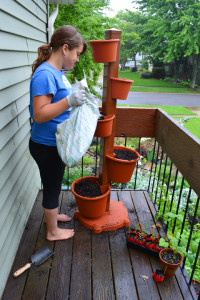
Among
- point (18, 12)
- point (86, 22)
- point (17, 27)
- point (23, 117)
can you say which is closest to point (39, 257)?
point (23, 117)

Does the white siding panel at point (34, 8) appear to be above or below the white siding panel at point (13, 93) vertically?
above

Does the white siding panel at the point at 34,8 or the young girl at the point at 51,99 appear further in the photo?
the white siding panel at the point at 34,8

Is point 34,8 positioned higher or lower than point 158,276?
higher

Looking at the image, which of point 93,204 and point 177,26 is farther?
point 177,26

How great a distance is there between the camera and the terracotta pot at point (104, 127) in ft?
5.46

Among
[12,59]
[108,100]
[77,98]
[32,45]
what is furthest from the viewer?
[32,45]

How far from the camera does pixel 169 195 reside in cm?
328

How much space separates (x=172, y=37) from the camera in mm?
15172

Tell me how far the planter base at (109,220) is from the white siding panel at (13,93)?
1.02 meters

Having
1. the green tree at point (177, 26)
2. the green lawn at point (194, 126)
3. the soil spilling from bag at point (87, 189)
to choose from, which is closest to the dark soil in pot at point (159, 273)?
the soil spilling from bag at point (87, 189)

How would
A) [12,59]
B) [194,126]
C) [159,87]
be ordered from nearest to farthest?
[12,59] < [194,126] < [159,87]

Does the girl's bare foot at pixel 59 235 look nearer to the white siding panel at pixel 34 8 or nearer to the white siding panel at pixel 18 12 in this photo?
the white siding panel at pixel 18 12

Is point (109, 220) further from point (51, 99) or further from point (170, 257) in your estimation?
point (51, 99)

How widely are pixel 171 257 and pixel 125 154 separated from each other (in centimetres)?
78
